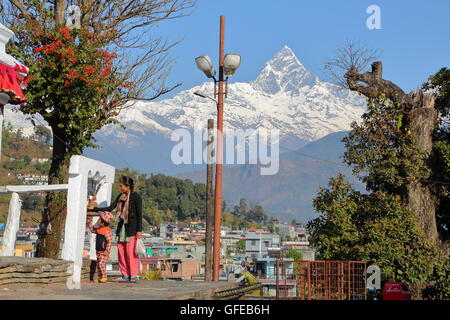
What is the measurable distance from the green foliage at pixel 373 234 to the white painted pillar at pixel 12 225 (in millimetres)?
12816

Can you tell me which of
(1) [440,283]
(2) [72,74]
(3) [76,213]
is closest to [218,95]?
(2) [72,74]

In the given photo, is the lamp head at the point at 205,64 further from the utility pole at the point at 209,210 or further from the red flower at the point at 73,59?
the red flower at the point at 73,59

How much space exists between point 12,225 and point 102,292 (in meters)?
4.00

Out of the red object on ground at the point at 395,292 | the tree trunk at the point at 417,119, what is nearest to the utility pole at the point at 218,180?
the red object on ground at the point at 395,292

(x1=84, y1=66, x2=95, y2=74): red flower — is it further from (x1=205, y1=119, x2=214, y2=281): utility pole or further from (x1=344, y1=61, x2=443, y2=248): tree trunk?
(x1=344, y1=61, x2=443, y2=248): tree trunk

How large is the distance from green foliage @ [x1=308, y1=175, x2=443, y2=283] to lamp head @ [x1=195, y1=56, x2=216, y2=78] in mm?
8644

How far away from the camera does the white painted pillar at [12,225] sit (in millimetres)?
13367

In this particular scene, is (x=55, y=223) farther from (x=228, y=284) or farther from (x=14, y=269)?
(x=14, y=269)

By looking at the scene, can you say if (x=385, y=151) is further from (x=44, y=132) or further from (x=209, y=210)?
(x=44, y=132)

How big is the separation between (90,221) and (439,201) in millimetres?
15636

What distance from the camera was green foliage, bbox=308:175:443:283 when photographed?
22.8m

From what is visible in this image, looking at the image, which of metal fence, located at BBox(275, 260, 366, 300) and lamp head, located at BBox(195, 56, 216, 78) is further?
metal fence, located at BBox(275, 260, 366, 300)

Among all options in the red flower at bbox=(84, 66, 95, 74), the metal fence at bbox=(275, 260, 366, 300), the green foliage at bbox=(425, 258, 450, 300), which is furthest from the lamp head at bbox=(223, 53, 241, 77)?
the green foliage at bbox=(425, 258, 450, 300)
